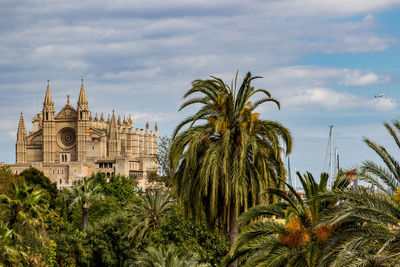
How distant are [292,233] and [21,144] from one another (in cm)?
12062

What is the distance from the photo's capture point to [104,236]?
36.7 m

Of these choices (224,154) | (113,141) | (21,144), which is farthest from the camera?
(21,144)

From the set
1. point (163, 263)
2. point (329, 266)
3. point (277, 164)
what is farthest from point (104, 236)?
point (329, 266)

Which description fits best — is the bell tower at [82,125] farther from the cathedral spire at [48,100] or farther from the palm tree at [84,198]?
the palm tree at [84,198]

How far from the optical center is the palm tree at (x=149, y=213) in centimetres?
3362

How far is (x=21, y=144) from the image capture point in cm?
13138

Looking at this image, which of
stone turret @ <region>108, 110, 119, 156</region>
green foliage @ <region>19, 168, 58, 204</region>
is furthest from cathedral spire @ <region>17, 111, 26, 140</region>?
green foliage @ <region>19, 168, 58, 204</region>

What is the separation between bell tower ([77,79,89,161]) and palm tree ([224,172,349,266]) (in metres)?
112

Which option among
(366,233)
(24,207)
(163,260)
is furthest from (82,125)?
(366,233)

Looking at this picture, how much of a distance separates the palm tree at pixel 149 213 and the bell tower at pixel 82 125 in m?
92.9

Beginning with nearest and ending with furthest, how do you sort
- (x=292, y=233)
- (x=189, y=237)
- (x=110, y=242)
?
(x=292, y=233)
(x=189, y=237)
(x=110, y=242)

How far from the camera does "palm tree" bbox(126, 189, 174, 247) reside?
33.6 metres

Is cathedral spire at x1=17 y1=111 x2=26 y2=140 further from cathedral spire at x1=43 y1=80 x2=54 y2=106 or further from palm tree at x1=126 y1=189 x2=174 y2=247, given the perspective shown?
palm tree at x1=126 y1=189 x2=174 y2=247

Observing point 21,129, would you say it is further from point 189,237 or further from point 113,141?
point 189,237
